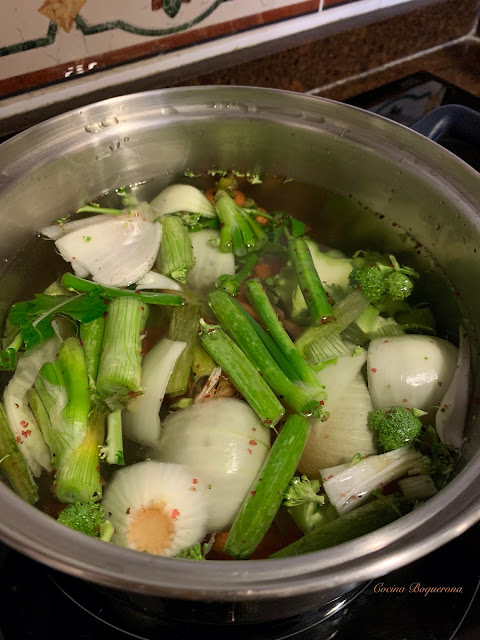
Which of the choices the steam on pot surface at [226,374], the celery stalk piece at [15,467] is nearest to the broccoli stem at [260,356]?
the steam on pot surface at [226,374]

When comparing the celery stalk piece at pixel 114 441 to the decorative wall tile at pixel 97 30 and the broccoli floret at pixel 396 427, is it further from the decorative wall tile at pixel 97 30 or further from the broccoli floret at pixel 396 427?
the decorative wall tile at pixel 97 30

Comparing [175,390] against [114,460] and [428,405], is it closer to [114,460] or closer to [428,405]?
[114,460]

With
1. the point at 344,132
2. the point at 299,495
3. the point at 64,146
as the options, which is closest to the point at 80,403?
the point at 299,495

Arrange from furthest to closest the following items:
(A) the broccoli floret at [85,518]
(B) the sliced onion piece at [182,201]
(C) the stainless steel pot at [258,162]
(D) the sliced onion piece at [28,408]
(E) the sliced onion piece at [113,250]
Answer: (B) the sliced onion piece at [182,201] → (E) the sliced onion piece at [113,250] → (C) the stainless steel pot at [258,162] → (D) the sliced onion piece at [28,408] → (A) the broccoli floret at [85,518]

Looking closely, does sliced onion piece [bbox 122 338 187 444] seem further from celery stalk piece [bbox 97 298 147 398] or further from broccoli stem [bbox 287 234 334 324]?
broccoli stem [bbox 287 234 334 324]

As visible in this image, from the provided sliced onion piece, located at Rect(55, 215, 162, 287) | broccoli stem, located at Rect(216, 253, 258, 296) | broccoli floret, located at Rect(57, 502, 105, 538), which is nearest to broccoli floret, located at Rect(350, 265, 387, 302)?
broccoli stem, located at Rect(216, 253, 258, 296)
